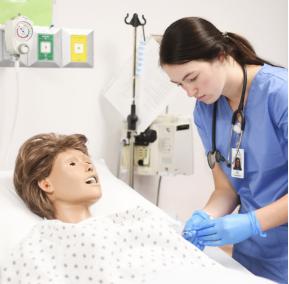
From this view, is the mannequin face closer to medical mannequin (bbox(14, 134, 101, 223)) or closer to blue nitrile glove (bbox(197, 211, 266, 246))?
medical mannequin (bbox(14, 134, 101, 223))

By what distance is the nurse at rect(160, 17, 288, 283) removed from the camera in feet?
5.18

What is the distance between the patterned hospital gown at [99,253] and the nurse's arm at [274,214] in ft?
0.73

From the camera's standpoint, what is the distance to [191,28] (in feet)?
5.07

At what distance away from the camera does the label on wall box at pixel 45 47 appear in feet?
7.14

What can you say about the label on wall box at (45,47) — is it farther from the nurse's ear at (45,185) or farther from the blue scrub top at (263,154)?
the blue scrub top at (263,154)

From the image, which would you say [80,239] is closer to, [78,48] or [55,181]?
[55,181]

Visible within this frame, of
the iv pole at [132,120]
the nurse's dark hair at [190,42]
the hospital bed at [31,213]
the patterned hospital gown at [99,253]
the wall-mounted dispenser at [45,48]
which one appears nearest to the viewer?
the patterned hospital gown at [99,253]

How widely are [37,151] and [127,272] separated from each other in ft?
2.12

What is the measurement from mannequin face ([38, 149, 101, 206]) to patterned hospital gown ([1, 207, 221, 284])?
0.68 feet

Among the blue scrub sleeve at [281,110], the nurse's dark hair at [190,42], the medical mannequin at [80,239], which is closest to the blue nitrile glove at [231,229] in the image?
the medical mannequin at [80,239]

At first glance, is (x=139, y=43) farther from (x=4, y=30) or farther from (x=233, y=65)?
(x=233, y=65)

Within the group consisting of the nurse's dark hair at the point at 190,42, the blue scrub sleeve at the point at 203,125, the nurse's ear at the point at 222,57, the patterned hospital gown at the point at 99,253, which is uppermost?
the nurse's dark hair at the point at 190,42

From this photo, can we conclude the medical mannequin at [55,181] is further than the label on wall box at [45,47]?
No

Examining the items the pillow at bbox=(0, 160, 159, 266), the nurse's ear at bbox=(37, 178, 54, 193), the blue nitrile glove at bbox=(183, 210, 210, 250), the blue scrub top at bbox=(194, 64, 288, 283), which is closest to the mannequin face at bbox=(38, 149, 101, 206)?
the nurse's ear at bbox=(37, 178, 54, 193)
